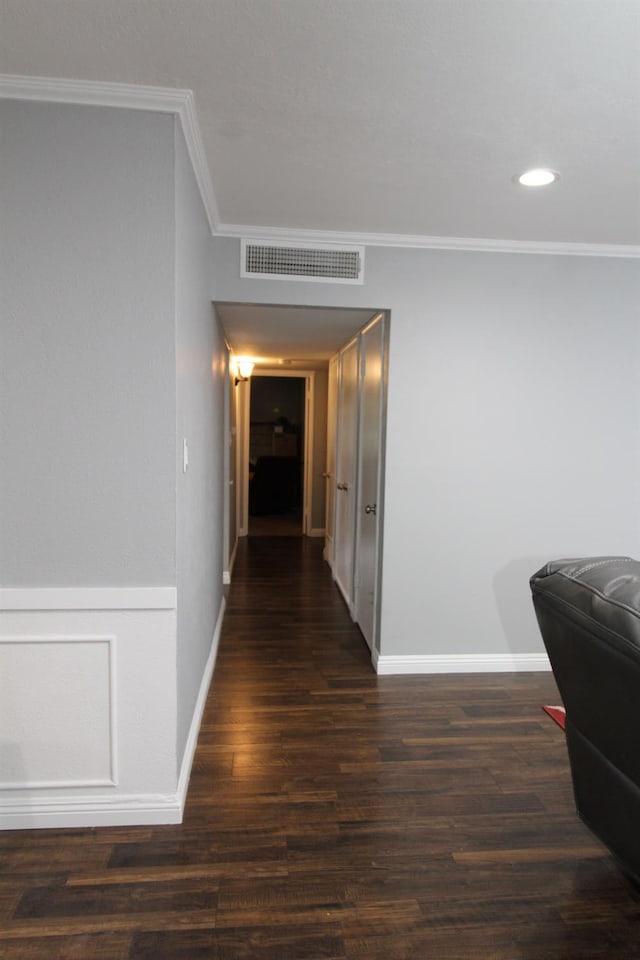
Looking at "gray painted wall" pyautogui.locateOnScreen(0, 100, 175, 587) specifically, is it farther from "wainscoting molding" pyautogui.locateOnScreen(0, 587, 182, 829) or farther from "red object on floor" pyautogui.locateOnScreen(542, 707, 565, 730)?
"red object on floor" pyautogui.locateOnScreen(542, 707, 565, 730)

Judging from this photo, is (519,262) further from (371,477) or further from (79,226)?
(79,226)

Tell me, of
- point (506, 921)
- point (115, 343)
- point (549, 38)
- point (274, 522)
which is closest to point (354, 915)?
point (506, 921)

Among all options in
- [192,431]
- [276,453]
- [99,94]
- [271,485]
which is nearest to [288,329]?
[192,431]

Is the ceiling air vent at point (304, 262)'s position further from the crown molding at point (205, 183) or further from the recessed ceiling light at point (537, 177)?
the recessed ceiling light at point (537, 177)

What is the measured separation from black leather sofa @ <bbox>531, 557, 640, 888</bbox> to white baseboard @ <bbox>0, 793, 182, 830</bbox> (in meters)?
1.40

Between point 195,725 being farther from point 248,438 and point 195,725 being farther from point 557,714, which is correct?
point 248,438

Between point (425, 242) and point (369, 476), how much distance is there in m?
1.49

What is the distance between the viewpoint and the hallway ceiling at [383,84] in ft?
4.90

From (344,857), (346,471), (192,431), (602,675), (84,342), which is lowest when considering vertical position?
(344,857)

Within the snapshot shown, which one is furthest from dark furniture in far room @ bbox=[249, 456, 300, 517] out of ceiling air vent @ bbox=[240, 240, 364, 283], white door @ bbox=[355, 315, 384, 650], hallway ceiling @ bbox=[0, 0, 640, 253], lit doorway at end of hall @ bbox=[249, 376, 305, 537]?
hallway ceiling @ bbox=[0, 0, 640, 253]

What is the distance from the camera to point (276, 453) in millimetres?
10750

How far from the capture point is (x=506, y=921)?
168 cm

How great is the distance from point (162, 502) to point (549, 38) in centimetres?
177

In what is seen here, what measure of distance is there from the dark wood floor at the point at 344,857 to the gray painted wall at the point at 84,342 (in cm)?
92
